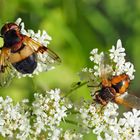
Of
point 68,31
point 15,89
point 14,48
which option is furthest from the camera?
point 68,31

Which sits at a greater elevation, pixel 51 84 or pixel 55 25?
pixel 55 25

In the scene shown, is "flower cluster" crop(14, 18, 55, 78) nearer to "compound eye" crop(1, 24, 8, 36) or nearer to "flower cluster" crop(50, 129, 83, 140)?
"compound eye" crop(1, 24, 8, 36)

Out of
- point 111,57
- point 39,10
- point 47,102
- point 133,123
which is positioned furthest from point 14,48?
point 39,10

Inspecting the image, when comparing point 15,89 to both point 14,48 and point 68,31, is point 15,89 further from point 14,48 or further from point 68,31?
point 14,48

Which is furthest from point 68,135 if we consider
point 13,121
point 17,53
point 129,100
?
point 17,53

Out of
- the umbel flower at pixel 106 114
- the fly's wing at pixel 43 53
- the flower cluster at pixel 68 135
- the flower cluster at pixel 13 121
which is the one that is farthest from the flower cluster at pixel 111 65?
the flower cluster at pixel 13 121
